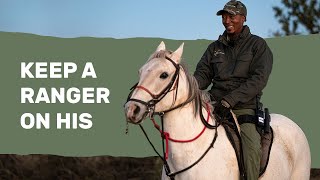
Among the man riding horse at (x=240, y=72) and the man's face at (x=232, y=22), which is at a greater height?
the man's face at (x=232, y=22)

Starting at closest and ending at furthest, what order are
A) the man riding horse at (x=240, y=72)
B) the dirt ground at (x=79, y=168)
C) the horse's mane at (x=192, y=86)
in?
the horse's mane at (x=192, y=86) → the man riding horse at (x=240, y=72) → the dirt ground at (x=79, y=168)

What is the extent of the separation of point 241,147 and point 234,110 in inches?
19.9

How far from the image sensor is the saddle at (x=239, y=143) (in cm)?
627

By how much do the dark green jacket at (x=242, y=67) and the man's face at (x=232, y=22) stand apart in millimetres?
69

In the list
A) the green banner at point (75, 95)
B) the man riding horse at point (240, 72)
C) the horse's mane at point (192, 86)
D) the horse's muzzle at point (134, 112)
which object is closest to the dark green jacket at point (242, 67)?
the man riding horse at point (240, 72)

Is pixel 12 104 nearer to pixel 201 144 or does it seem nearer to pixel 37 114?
pixel 37 114

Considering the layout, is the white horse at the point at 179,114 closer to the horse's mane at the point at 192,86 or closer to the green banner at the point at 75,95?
the horse's mane at the point at 192,86

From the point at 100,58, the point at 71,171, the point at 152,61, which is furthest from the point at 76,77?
the point at 152,61

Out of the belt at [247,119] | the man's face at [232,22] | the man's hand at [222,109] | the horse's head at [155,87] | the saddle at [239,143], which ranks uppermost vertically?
the man's face at [232,22]

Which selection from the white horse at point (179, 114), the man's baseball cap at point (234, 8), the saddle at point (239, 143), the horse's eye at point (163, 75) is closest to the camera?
the white horse at point (179, 114)

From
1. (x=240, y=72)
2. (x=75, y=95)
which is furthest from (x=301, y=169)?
(x=75, y=95)

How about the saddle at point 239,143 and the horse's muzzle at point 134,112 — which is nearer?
the horse's muzzle at point 134,112

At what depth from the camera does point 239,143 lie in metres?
6.34

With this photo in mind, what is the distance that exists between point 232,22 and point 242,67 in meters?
0.42
